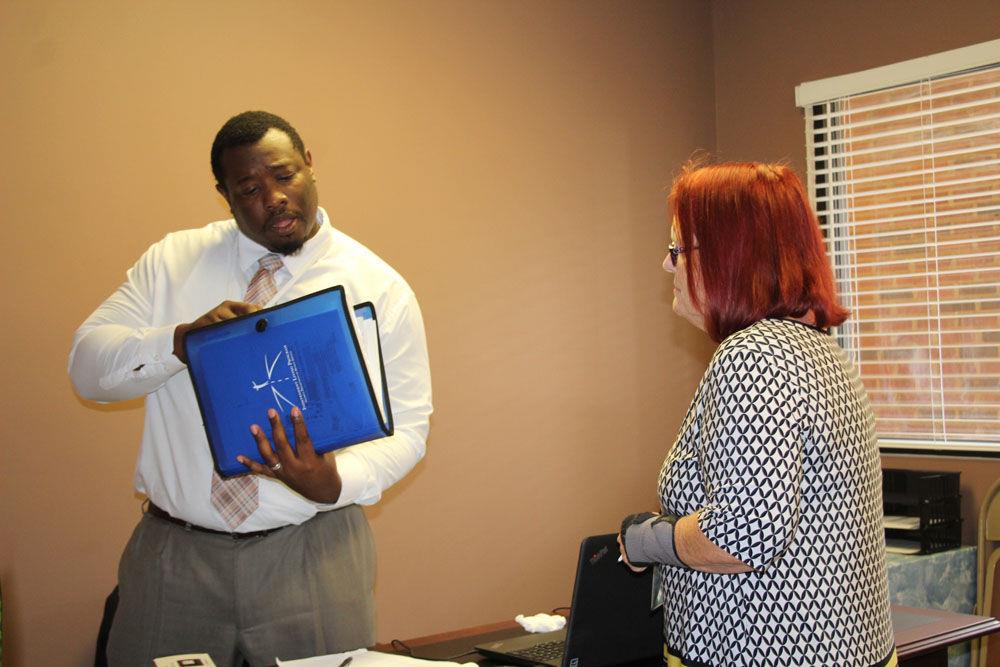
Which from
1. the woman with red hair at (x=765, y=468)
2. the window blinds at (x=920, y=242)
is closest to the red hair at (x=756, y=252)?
the woman with red hair at (x=765, y=468)

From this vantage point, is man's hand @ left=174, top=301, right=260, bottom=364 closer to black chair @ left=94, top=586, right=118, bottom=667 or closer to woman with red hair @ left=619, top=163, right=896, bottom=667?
woman with red hair @ left=619, top=163, right=896, bottom=667

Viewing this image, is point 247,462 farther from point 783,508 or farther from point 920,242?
point 920,242

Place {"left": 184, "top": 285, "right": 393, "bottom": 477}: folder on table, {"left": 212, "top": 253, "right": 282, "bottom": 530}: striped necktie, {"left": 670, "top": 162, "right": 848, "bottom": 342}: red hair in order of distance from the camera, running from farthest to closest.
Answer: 1. {"left": 212, "top": 253, "right": 282, "bottom": 530}: striped necktie
2. {"left": 184, "top": 285, "right": 393, "bottom": 477}: folder on table
3. {"left": 670, "top": 162, "right": 848, "bottom": 342}: red hair

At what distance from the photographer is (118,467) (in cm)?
274

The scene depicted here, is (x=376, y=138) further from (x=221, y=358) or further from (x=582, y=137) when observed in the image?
(x=221, y=358)

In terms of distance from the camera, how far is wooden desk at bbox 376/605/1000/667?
1.92 metres

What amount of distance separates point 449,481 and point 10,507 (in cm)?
145

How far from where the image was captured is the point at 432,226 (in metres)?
3.49

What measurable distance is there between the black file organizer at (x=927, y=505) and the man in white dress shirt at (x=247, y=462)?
6.83 ft

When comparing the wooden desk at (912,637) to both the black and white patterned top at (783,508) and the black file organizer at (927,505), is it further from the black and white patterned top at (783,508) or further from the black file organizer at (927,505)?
the black file organizer at (927,505)

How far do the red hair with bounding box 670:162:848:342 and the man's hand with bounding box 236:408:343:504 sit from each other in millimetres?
733

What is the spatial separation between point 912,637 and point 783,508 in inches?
29.9

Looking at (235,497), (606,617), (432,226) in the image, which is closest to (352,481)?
(235,497)

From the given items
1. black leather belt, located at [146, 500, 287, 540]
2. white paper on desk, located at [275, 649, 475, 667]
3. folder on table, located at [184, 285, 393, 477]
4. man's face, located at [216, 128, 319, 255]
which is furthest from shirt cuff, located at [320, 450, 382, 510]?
man's face, located at [216, 128, 319, 255]
